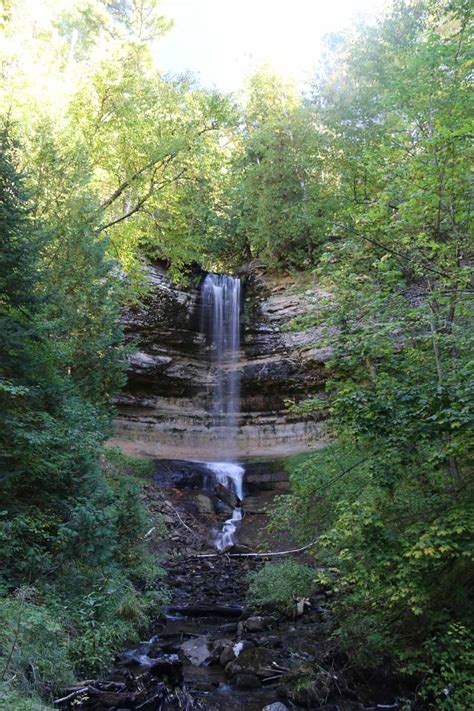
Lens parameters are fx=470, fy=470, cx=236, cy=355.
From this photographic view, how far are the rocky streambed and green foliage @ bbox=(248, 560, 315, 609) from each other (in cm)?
18

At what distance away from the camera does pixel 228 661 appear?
6.36 m

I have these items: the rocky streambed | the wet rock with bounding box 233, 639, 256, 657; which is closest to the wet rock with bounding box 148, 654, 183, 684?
the rocky streambed

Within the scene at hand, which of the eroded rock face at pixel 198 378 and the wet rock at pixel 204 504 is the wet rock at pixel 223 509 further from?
the eroded rock face at pixel 198 378

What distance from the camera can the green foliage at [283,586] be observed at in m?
8.23

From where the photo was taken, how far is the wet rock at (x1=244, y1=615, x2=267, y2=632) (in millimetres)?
7484

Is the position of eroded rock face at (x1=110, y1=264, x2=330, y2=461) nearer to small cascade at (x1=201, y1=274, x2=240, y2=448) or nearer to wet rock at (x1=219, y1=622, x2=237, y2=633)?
small cascade at (x1=201, y1=274, x2=240, y2=448)

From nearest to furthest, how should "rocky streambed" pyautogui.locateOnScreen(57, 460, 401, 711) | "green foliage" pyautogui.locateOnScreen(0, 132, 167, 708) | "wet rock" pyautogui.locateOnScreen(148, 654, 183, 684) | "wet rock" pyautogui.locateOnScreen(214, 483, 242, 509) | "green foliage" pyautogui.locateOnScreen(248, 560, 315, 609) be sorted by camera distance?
1. "green foliage" pyautogui.locateOnScreen(0, 132, 167, 708)
2. "rocky streambed" pyautogui.locateOnScreen(57, 460, 401, 711)
3. "wet rock" pyautogui.locateOnScreen(148, 654, 183, 684)
4. "green foliage" pyautogui.locateOnScreen(248, 560, 315, 609)
5. "wet rock" pyautogui.locateOnScreen(214, 483, 242, 509)

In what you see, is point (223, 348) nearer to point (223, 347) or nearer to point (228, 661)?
point (223, 347)

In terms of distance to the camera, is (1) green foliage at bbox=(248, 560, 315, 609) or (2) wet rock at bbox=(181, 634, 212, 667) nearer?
(2) wet rock at bbox=(181, 634, 212, 667)

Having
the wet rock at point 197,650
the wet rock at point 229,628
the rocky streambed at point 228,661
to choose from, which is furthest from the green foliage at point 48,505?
the wet rock at point 229,628

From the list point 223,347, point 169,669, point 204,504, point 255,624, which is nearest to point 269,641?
point 255,624

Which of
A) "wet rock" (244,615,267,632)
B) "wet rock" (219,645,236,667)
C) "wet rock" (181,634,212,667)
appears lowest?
A: "wet rock" (244,615,267,632)

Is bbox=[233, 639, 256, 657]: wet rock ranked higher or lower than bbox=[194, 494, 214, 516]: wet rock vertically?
higher

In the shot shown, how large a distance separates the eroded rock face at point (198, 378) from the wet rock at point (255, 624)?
1285cm
